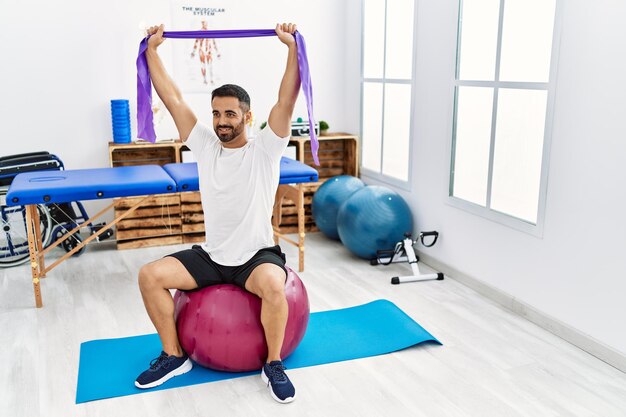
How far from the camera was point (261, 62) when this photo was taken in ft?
16.7

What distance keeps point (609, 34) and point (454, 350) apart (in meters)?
1.62

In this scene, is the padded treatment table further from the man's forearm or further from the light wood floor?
the man's forearm

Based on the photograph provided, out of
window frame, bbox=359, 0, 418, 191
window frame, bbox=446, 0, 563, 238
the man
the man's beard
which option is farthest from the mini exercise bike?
the man's beard

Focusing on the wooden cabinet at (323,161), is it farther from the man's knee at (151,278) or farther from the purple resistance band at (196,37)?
the man's knee at (151,278)

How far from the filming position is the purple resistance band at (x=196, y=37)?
8.29 ft

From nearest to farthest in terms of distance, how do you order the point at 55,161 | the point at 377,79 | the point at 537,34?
the point at 537,34 < the point at 55,161 < the point at 377,79

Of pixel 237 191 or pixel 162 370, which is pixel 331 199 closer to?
pixel 237 191

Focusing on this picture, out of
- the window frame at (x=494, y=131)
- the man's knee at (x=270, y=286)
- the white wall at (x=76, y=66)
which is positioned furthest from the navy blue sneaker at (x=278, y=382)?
the white wall at (x=76, y=66)

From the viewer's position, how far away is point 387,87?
184 inches

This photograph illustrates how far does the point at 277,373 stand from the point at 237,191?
0.79m

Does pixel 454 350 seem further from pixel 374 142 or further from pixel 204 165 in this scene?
pixel 374 142

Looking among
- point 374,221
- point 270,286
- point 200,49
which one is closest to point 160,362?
point 270,286

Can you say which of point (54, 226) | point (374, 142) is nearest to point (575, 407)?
point (374, 142)

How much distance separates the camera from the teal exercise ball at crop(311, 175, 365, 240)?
4.57 metres
